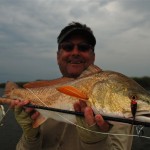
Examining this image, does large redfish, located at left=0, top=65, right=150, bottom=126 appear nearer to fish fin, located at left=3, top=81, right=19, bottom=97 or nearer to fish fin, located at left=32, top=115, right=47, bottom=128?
fish fin, located at left=32, top=115, right=47, bottom=128

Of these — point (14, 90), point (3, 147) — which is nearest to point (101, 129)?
point (14, 90)

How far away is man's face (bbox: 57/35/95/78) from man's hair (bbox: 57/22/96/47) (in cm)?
11

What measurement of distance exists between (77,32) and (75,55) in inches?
19.3

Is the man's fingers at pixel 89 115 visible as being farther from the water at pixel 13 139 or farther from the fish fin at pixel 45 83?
the water at pixel 13 139

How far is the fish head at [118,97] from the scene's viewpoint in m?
3.40

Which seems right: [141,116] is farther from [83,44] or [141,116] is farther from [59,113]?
[83,44]

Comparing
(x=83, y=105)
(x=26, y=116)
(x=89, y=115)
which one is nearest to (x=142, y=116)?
(x=89, y=115)

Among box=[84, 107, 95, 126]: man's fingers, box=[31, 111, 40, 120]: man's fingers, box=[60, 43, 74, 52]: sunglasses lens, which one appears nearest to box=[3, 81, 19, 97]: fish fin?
box=[31, 111, 40, 120]: man's fingers

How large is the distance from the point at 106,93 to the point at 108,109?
23cm

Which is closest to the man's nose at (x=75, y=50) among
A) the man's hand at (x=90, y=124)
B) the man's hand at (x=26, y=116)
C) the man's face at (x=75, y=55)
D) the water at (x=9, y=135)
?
the man's face at (x=75, y=55)

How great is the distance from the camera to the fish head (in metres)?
3.40

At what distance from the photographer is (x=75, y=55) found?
6023 millimetres

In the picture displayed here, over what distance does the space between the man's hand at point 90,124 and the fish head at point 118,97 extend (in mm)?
91

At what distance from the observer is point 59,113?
4.30 metres
